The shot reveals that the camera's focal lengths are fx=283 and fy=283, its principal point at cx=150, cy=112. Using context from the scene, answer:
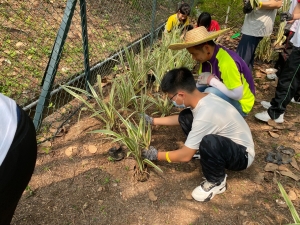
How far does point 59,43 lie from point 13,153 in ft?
4.11

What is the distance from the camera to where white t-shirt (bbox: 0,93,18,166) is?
89 cm

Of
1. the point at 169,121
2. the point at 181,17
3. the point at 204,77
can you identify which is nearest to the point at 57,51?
the point at 169,121

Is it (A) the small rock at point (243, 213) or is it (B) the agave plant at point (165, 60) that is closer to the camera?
(A) the small rock at point (243, 213)

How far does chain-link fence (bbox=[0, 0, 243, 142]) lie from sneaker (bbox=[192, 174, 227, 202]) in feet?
4.10

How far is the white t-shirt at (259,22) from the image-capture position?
293cm

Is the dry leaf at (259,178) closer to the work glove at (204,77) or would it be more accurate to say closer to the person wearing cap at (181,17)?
the work glove at (204,77)

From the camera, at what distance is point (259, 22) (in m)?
2.93

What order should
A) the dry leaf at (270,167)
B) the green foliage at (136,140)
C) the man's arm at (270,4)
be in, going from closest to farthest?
the green foliage at (136,140) → the dry leaf at (270,167) → the man's arm at (270,4)

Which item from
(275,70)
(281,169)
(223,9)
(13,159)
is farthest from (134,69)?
(223,9)

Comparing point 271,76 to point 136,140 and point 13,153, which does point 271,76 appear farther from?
point 13,153

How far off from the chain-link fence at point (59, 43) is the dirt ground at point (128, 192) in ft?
1.33

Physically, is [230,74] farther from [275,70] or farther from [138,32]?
[138,32]

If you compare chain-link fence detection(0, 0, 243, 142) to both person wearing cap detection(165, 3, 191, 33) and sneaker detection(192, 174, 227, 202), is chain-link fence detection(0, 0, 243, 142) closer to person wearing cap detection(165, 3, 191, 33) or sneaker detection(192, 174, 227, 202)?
person wearing cap detection(165, 3, 191, 33)

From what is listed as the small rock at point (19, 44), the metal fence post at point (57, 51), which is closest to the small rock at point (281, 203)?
the metal fence post at point (57, 51)
